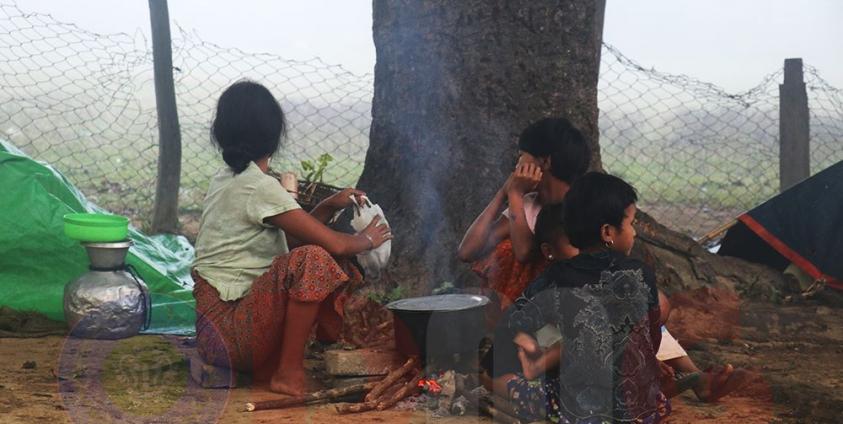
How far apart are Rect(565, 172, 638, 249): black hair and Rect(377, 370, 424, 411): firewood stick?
97cm

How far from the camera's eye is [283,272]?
165 inches

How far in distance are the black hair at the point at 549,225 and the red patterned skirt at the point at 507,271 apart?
0.11 metres

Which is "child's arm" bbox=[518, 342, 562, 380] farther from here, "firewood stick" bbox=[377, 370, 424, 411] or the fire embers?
"firewood stick" bbox=[377, 370, 424, 411]

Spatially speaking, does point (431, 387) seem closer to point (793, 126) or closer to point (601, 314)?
point (601, 314)

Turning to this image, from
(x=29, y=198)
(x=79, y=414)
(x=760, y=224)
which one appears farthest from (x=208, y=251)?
(x=760, y=224)

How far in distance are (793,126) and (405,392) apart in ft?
16.6

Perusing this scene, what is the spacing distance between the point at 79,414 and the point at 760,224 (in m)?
4.34

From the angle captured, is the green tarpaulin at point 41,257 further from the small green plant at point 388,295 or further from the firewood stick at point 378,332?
the firewood stick at point 378,332

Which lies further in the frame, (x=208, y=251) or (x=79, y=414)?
(x=208, y=251)

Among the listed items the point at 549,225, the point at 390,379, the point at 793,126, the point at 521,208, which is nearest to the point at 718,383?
the point at 549,225

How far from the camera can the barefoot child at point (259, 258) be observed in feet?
13.8

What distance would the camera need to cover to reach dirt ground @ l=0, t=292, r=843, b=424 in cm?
399

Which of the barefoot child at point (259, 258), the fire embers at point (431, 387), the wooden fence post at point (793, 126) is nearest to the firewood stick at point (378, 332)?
the barefoot child at point (259, 258)

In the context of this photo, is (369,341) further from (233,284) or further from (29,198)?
(29,198)
